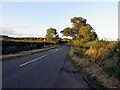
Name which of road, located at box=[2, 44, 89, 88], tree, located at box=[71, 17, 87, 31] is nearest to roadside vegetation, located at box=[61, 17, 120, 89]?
road, located at box=[2, 44, 89, 88]

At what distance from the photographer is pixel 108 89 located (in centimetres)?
934

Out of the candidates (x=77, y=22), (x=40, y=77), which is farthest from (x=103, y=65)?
(x=77, y=22)

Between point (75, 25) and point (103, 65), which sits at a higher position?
point (75, 25)

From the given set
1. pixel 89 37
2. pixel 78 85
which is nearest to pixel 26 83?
pixel 78 85

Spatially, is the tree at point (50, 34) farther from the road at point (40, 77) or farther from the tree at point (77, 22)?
the road at point (40, 77)

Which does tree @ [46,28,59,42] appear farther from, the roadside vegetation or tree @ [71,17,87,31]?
the roadside vegetation

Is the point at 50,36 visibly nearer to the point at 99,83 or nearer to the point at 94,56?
the point at 94,56

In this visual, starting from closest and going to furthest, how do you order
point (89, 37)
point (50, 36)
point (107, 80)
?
point (107, 80) < point (89, 37) < point (50, 36)

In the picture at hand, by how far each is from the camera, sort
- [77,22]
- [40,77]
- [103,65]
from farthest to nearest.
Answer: [77,22]
[103,65]
[40,77]

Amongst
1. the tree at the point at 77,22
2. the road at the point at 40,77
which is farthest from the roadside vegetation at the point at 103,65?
the tree at the point at 77,22

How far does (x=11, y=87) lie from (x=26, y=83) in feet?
3.43

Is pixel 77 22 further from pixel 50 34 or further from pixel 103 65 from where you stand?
pixel 103 65

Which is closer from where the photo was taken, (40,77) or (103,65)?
(40,77)

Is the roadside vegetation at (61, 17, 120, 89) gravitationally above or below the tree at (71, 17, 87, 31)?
below
